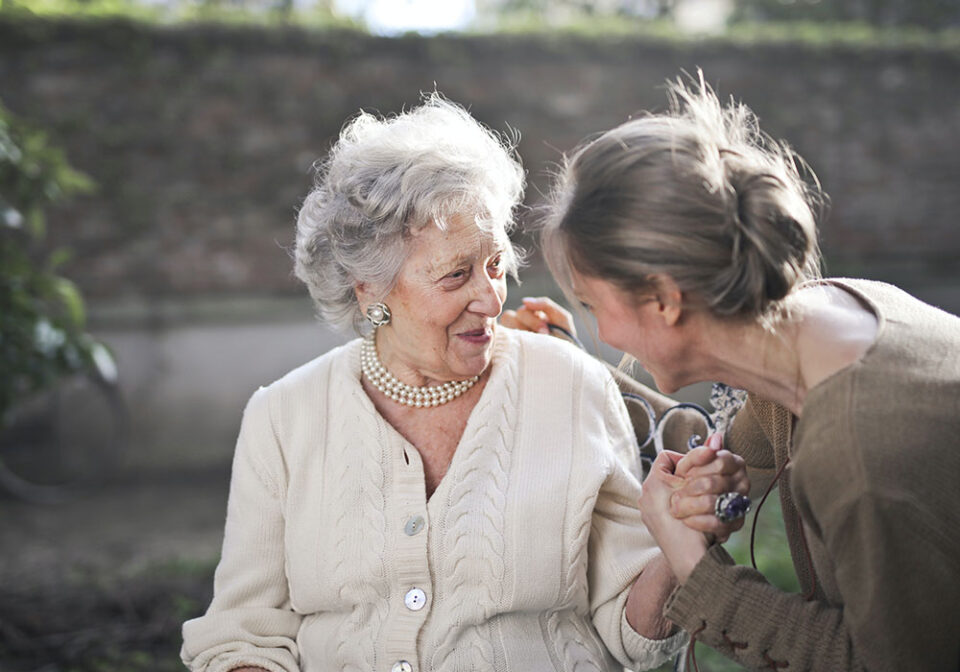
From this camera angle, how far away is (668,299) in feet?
5.93

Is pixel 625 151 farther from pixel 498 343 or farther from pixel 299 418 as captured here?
pixel 299 418

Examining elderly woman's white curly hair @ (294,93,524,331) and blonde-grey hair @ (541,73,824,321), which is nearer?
blonde-grey hair @ (541,73,824,321)

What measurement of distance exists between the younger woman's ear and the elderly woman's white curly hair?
2.23ft

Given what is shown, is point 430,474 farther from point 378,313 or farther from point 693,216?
point 693,216

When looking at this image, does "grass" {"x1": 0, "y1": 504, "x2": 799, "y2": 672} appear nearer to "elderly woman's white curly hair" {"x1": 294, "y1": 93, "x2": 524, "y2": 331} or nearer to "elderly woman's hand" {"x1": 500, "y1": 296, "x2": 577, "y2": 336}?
"elderly woman's hand" {"x1": 500, "y1": 296, "x2": 577, "y2": 336}

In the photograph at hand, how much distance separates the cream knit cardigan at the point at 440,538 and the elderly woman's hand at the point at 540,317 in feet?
0.86

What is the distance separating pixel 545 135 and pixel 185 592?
14.6ft

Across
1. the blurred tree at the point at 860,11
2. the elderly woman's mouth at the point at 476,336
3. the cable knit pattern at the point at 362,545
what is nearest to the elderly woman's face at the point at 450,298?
the elderly woman's mouth at the point at 476,336

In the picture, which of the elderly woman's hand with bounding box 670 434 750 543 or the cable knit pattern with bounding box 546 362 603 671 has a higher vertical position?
the elderly woman's hand with bounding box 670 434 750 543

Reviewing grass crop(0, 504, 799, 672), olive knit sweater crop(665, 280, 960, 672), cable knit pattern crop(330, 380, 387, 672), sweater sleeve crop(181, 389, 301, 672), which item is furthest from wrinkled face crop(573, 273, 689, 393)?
grass crop(0, 504, 799, 672)

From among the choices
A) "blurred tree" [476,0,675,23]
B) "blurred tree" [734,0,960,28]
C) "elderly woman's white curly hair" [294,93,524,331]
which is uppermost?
"blurred tree" [476,0,675,23]

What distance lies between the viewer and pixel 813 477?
1.67 metres

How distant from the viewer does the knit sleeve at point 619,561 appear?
2.28 m

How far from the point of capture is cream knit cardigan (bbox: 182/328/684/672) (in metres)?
2.23
